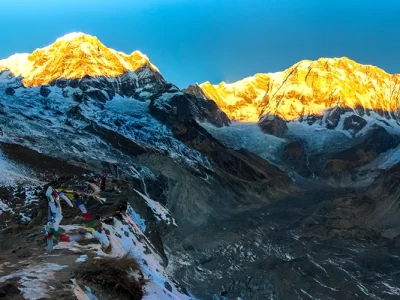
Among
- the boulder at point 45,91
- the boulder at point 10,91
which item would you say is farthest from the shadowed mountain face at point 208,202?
the boulder at point 10,91

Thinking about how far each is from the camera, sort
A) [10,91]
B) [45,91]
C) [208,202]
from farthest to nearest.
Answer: [45,91], [10,91], [208,202]

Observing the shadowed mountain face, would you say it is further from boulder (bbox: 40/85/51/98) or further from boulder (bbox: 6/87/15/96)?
boulder (bbox: 6/87/15/96)

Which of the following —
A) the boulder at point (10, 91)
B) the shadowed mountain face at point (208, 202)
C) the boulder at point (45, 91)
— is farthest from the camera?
the boulder at point (10, 91)

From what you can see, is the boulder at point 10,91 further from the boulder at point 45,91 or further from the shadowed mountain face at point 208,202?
the boulder at point 45,91

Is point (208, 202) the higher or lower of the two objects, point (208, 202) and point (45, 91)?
the lower

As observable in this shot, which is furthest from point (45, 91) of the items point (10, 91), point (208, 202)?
point (208, 202)

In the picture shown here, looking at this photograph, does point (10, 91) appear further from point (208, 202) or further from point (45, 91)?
point (208, 202)

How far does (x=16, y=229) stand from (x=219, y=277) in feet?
168

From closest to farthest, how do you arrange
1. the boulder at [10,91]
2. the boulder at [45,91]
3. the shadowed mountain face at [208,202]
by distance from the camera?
the shadowed mountain face at [208,202] → the boulder at [45,91] → the boulder at [10,91]

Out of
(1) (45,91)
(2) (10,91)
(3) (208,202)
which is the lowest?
(3) (208,202)

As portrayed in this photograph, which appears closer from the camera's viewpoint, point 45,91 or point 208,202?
point 208,202

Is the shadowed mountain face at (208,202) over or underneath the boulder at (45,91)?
underneath

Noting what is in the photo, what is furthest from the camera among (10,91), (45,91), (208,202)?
(45,91)

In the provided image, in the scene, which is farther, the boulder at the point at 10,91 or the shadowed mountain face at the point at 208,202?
the boulder at the point at 10,91
